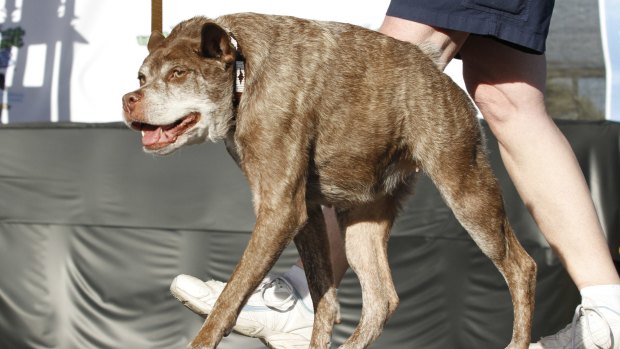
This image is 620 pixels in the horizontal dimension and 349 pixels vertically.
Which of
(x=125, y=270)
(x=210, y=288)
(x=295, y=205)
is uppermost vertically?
(x=295, y=205)

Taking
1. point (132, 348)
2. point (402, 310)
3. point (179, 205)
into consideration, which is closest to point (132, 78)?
point (179, 205)

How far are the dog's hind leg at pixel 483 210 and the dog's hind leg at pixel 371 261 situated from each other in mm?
406

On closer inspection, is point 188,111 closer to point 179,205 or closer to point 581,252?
point 581,252

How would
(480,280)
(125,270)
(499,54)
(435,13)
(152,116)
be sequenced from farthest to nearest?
(125,270) → (480,280) → (499,54) → (435,13) → (152,116)

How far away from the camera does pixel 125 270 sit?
605 centimetres

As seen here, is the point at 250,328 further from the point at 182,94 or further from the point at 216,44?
the point at 216,44

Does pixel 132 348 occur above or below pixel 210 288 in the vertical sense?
below

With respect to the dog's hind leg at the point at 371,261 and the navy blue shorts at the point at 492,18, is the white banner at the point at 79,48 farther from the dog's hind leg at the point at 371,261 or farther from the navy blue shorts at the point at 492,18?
the navy blue shorts at the point at 492,18

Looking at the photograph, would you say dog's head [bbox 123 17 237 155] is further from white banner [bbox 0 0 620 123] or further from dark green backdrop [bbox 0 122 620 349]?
white banner [bbox 0 0 620 123]

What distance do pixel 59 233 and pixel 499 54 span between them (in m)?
3.34

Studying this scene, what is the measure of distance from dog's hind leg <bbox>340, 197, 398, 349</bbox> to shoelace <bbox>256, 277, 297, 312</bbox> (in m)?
0.30

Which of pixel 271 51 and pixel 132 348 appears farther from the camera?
pixel 132 348

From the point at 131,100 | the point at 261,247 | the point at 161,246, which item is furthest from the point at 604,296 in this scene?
the point at 161,246

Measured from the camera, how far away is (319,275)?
377cm
